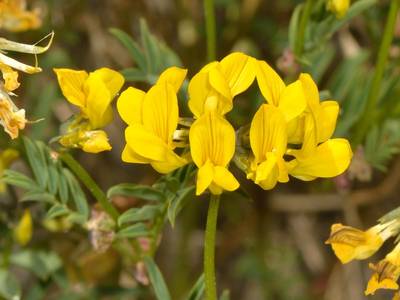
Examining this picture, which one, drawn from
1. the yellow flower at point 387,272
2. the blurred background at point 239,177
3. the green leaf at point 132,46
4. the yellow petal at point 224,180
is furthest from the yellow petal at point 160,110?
the blurred background at point 239,177

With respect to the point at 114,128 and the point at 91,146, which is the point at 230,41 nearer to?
the point at 114,128

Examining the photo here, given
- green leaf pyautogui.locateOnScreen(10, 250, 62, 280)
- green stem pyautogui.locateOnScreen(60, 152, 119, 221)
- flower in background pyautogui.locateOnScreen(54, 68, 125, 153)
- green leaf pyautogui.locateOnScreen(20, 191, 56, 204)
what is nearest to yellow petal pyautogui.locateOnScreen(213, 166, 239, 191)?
flower in background pyautogui.locateOnScreen(54, 68, 125, 153)

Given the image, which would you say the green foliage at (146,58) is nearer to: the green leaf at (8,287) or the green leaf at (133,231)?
the green leaf at (133,231)

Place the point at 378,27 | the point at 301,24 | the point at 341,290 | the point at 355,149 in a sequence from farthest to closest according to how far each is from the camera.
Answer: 1. the point at 341,290
2. the point at 378,27
3. the point at 355,149
4. the point at 301,24

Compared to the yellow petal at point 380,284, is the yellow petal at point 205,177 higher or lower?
higher

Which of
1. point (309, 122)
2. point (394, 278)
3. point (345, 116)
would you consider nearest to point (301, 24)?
point (345, 116)

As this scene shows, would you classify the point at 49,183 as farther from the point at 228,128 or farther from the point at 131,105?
the point at 228,128
